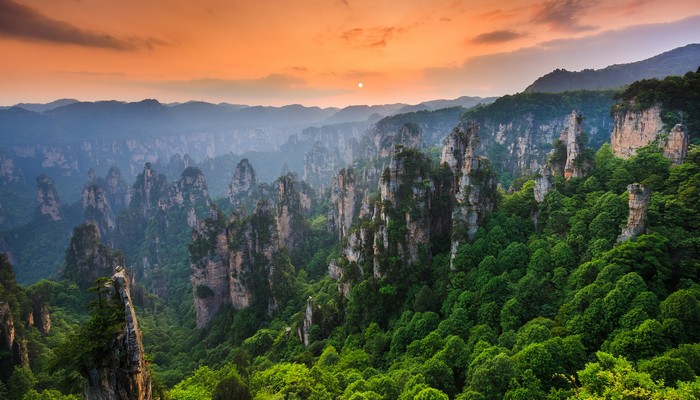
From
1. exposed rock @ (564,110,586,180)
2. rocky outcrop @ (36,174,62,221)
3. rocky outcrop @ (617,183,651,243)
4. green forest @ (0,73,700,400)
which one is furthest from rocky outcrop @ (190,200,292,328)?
rocky outcrop @ (36,174,62,221)

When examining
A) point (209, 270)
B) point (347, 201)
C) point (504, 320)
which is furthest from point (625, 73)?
point (209, 270)

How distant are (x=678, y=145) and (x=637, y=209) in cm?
1549

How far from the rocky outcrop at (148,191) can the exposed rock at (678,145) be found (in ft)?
493

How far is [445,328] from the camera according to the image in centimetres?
3428

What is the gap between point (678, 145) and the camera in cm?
3791

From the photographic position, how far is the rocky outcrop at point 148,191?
149 m

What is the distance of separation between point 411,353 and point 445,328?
384cm

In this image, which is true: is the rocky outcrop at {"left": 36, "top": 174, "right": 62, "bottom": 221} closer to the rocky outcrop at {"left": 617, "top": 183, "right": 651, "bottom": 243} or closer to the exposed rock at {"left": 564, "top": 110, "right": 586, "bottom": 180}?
the exposed rock at {"left": 564, "top": 110, "right": 586, "bottom": 180}

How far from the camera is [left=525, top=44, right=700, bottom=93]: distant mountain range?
121 metres

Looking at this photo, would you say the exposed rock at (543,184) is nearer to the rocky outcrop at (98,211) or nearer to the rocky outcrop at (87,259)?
the rocky outcrop at (87,259)

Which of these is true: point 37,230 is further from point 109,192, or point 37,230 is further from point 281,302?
point 281,302

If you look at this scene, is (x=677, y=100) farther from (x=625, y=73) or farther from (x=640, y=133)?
(x=625, y=73)

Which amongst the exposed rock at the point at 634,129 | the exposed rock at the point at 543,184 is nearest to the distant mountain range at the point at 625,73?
the exposed rock at the point at 634,129

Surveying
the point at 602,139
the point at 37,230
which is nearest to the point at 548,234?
the point at 602,139
